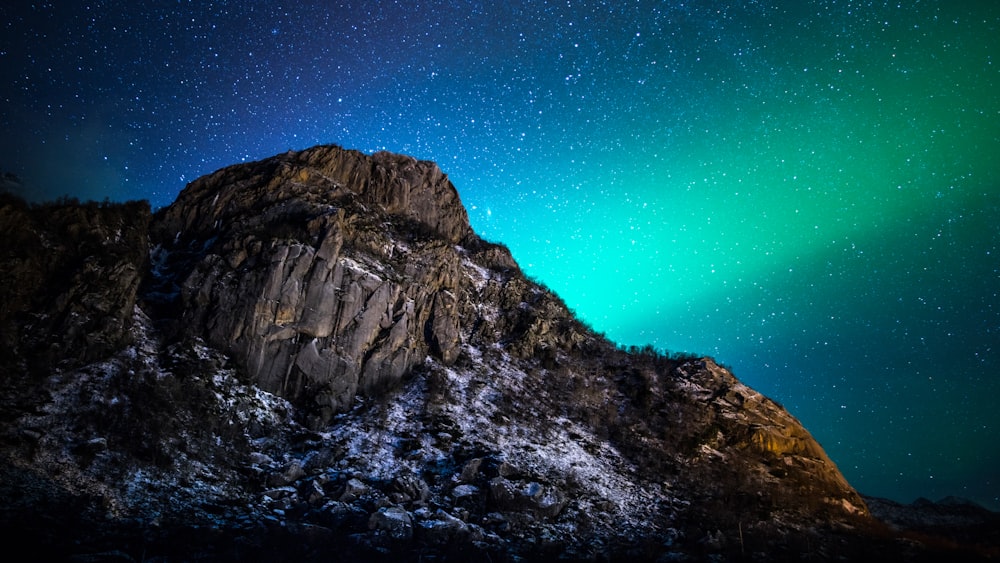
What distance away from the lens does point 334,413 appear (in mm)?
33844

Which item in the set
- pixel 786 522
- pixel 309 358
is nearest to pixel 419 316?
pixel 309 358

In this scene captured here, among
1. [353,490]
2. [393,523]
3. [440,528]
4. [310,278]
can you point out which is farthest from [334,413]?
[440,528]

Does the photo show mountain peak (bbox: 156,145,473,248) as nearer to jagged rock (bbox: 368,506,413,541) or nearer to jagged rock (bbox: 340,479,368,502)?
jagged rock (bbox: 340,479,368,502)

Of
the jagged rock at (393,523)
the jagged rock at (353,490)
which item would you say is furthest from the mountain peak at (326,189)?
the jagged rock at (393,523)

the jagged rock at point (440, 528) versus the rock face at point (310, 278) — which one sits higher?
the rock face at point (310, 278)

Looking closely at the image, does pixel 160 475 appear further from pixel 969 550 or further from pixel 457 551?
pixel 969 550

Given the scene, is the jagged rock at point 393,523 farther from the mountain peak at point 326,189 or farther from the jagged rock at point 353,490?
the mountain peak at point 326,189

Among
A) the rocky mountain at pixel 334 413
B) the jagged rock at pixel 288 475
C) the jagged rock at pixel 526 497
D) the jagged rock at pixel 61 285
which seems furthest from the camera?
the jagged rock at pixel 526 497

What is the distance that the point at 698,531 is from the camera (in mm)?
28375

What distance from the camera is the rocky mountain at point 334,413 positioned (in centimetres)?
2005

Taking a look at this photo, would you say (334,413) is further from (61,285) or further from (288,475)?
(61,285)

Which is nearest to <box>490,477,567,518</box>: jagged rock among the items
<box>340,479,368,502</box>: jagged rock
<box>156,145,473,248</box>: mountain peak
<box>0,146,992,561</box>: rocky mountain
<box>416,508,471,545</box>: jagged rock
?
<box>0,146,992,561</box>: rocky mountain

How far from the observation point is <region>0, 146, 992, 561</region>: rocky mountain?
2005cm

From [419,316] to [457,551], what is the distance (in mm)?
27803
